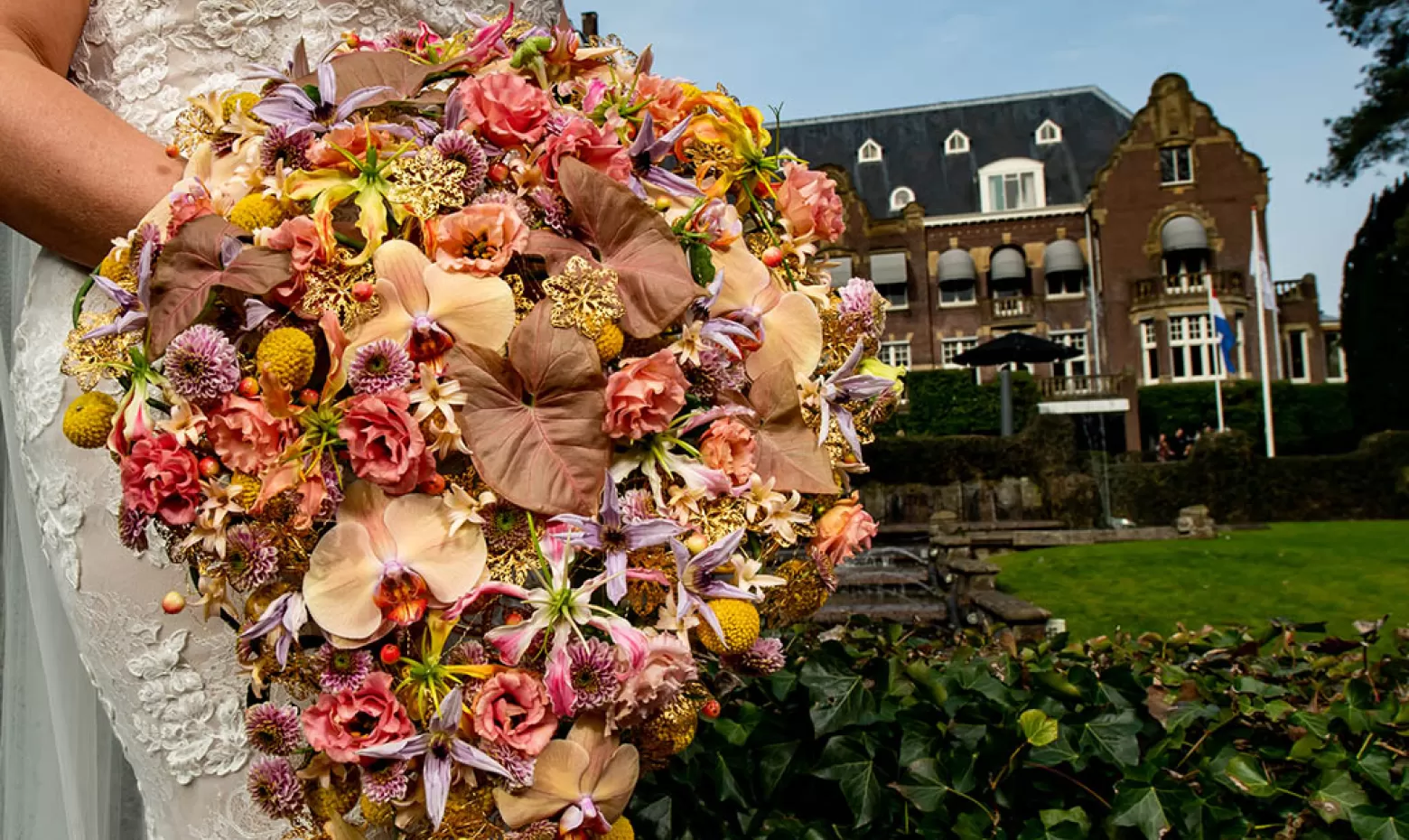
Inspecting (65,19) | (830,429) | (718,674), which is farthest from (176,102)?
(718,674)

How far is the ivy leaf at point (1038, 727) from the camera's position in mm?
2043

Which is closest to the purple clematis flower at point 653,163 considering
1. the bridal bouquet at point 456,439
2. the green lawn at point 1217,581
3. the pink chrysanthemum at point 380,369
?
the bridal bouquet at point 456,439

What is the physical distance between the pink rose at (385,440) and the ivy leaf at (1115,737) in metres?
1.73

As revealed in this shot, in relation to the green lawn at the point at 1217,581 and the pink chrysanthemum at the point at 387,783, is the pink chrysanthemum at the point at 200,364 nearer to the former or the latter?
the pink chrysanthemum at the point at 387,783

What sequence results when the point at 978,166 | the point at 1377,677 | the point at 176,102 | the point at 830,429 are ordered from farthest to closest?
1. the point at 978,166
2. the point at 1377,677
3. the point at 176,102
4. the point at 830,429

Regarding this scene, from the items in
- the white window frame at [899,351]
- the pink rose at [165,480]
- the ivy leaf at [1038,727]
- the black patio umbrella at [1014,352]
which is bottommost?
the ivy leaf at [1038,727]

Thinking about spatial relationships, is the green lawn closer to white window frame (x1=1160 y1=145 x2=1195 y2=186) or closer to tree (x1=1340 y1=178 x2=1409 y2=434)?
tree (x1=1340 y1=178 x2=1409 y2=434)

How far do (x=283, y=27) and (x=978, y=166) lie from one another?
45798mm

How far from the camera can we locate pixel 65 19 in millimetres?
1404

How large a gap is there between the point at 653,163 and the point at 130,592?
2.92ft

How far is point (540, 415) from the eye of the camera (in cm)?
102

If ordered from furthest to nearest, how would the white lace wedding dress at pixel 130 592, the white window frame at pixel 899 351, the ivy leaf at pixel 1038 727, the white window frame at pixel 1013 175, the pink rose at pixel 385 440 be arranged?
the white window frame at pixel 1013 175 → the white window frame at pixel 899 351 → the ivy leaf at pixel 1038 727 → the white lace wedding dress at pixel 130 592 → the pink rose at pixel 385 440

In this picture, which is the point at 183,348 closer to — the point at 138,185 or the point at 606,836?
the point at 138,185

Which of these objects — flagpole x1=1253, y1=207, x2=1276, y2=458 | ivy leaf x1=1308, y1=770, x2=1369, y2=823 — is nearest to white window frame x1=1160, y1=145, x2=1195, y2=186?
flagpole x1=1253, y1=207, x2=1276, y2=458
